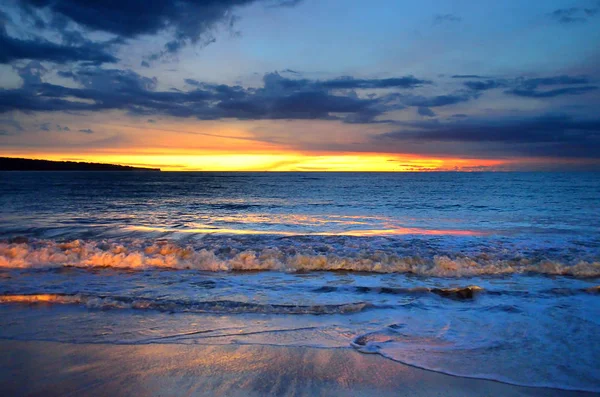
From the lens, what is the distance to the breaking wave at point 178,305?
6922mm

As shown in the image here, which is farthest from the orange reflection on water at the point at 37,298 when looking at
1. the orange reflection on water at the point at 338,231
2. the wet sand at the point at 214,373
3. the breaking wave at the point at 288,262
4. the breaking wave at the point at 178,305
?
the orange reflection on water at the point at 338,231

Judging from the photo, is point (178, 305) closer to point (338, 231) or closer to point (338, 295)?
point (338, 295)

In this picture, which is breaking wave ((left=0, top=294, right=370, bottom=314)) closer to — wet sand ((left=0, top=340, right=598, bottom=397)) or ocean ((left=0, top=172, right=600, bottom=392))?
ocean ((left=0, top=172, right=600, bottom=392))

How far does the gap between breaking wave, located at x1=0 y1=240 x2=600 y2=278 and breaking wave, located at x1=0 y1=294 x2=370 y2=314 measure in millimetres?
3258

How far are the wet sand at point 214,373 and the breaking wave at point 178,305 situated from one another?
5.36 ft

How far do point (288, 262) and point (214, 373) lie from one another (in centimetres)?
658

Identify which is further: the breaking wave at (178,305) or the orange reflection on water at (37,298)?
the orange reflection on water at (37,298)

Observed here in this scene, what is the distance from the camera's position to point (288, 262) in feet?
36.3

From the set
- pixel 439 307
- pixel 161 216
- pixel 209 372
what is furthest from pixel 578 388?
pixel 161 216

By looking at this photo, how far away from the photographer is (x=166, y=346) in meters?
5.32

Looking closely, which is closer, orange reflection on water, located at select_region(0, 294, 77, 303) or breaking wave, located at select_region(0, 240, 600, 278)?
orange reflection on water, located at select_region(0, 294, 77, 303)

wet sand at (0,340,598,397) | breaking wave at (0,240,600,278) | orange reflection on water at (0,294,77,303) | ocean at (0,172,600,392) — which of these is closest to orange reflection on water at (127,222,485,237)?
ocean at (0,172,600,392)

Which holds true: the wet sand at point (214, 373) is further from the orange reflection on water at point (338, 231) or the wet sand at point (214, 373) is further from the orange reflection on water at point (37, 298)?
the orange reflection on water at point (338, 231)

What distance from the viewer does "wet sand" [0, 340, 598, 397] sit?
416 cm
